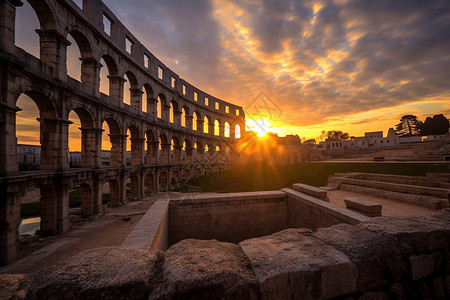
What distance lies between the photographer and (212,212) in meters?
7.78

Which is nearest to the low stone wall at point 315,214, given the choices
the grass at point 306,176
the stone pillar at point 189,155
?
the grass at point 306,176

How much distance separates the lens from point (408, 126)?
2448 inches

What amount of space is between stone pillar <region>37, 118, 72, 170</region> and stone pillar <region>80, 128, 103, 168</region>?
2394mm

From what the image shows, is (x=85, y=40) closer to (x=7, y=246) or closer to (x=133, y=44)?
(x=133, y=44)

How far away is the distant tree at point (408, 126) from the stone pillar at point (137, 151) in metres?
79.3

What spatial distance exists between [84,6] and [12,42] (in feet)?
22.7

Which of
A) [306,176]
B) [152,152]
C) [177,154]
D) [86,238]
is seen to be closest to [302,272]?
[86,238]

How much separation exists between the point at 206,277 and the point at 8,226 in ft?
35.5

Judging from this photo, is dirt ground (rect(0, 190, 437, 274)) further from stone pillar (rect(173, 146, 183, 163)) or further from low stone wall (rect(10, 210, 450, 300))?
stone pillar (rect(173, 146, 183, 163))

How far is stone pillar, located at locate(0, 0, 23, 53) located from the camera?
7.96 metres

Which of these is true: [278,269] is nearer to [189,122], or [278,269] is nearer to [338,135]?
[189,122]

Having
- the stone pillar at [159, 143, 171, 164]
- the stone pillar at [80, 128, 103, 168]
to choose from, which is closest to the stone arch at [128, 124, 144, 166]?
the stone pillar at [159, 143, 171, 164]

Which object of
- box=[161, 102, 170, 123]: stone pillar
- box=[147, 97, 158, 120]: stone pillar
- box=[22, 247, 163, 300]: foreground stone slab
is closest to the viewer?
box=[22, 247, 163, 300]: foreground stone slab

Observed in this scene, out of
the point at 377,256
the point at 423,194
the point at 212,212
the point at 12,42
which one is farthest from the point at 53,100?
the point at 423,194
